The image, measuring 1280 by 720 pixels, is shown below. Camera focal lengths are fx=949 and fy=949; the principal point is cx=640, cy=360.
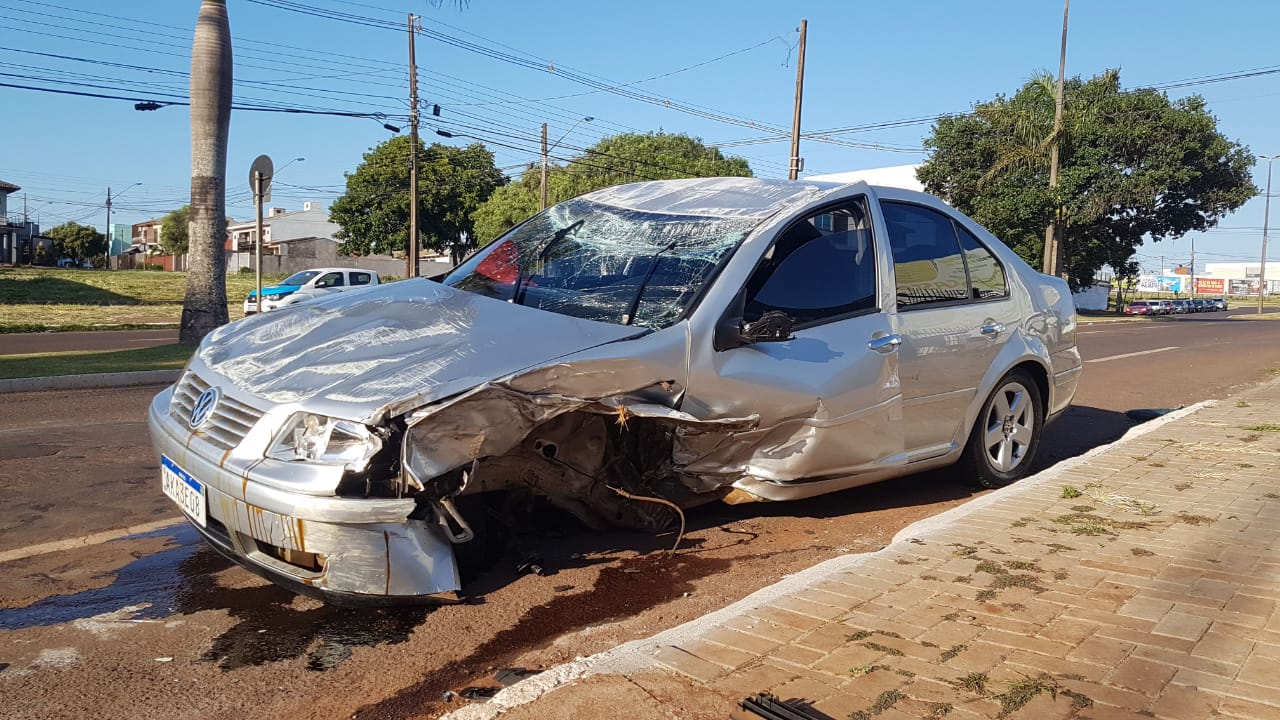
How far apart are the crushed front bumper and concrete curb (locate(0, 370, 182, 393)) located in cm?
741

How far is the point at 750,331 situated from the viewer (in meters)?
4.14

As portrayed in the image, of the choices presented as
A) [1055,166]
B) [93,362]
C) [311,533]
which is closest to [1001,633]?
[311,533]

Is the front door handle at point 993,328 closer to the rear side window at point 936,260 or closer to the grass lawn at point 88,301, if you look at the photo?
the rear side window at point 936,260

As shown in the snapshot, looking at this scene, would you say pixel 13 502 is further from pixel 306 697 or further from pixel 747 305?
pixel 747 305

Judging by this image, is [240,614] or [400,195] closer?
[240,614]

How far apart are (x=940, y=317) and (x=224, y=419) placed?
12.0 ft

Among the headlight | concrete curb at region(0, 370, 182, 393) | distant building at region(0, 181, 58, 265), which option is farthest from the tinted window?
distant building at region(0, 181, 58, 265)

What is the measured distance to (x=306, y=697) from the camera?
2883mm

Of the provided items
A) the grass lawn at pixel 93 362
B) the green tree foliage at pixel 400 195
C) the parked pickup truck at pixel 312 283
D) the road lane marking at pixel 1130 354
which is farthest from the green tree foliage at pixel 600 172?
the grass lawn at pixel 93 362

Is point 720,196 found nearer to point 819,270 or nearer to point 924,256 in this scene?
point 819,270

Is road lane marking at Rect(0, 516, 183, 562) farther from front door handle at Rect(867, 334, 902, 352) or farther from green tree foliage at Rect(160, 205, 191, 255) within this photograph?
green tree foliage at Rect(160, 205, 191, 255)

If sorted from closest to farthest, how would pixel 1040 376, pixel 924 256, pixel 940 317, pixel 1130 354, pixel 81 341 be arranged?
pixel 940 317, pixel 924 256, pixel 1040 376, pixel 1130 354, pixel 81 341

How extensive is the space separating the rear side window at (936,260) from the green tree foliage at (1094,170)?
92.6 feet

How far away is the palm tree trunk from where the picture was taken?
14.4 meters
